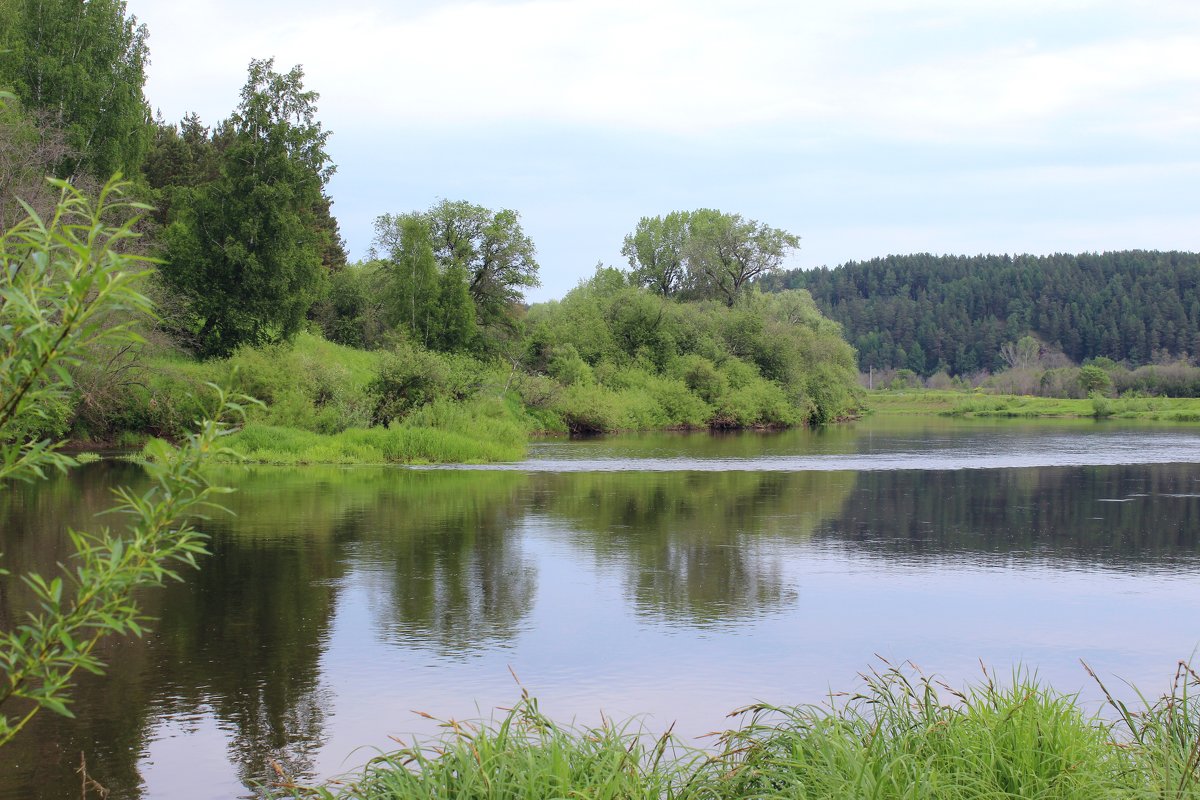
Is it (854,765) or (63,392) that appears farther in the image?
(854,765)

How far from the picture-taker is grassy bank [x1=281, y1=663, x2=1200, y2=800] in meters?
5.44

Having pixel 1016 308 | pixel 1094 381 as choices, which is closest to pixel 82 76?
pixel 1094 381

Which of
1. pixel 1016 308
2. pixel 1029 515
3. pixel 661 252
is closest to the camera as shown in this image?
pixel 1029 515

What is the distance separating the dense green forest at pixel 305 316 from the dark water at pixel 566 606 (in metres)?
5.96

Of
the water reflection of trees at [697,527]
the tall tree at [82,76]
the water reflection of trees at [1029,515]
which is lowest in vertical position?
the water reflection of trees at [1029,515]

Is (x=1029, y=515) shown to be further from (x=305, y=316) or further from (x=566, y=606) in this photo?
(x=305, y=316)

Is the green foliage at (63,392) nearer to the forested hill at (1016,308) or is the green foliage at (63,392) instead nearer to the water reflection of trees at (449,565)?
the water reflection of trees at (449,565)

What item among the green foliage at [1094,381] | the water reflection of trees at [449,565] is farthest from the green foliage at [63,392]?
the green foliage at [1094,381]

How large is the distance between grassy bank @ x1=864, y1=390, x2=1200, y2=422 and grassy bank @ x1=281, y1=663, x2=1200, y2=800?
81.6 m

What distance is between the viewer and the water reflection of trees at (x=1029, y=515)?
17516 millimetres

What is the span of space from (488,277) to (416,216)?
4.63 meters

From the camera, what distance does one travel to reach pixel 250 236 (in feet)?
128

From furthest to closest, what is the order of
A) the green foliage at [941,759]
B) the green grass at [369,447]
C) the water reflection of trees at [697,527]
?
the green grass at [369,447]
the water reflection of trees at [697,527]
the green foliage at [941,759]

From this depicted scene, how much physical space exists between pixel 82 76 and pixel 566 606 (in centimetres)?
3553
